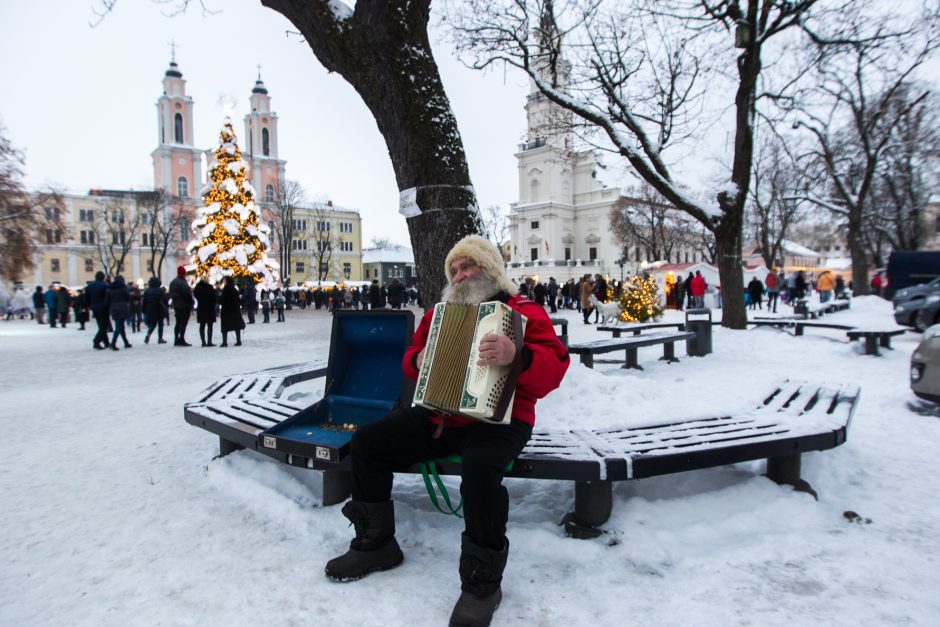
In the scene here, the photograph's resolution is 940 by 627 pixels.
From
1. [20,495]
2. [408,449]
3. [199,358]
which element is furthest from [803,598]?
[199,358]

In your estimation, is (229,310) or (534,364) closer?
(534,364)

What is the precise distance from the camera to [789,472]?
11.6 feet

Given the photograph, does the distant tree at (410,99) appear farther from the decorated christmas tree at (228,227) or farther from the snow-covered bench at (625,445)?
the decorated christmas tree at (228,227)

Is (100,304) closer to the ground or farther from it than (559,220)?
closer to the ground

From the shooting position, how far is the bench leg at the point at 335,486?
345cm

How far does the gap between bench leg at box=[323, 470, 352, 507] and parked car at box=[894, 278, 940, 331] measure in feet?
44.4

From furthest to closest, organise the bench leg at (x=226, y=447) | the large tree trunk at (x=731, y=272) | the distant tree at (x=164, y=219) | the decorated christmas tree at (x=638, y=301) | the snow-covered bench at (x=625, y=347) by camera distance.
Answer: the distant tree at (x=164, y=219)
the decorated christmas tree at (x=638, y=301)
the large tree trunk at (x=731, y=272)
the snow-covered bench at (x=625, y=347)
the bench leg at (x=226, y=447)

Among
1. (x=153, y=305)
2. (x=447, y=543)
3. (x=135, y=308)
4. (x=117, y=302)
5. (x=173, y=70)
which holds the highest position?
(x=173, y=70)

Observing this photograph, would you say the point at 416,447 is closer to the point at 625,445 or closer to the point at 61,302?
the point at 625,445

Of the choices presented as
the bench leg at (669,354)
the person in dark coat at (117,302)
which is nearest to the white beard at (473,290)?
the bench leg at (669,354)

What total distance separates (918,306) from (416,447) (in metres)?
14.4

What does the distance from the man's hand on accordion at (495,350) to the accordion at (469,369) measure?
1.2 inches

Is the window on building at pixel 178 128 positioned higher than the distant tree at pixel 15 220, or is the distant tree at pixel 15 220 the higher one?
the window on building at pixel 178 128

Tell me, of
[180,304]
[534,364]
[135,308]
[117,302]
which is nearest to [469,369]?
[534,364]
